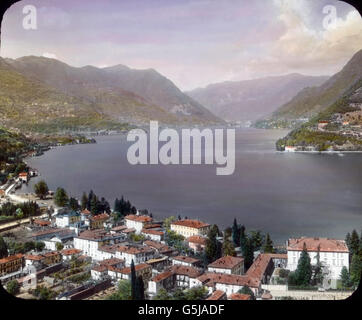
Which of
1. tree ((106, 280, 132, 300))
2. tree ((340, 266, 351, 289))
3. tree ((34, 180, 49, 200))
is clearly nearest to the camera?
tree ((106, 280, 132, 300))

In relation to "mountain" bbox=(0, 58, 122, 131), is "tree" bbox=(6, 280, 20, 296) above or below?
below

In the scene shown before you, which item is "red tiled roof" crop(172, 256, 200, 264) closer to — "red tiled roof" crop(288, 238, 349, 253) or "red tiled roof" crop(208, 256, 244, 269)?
"red tiled roof" crop(208, 256, 244, 269)

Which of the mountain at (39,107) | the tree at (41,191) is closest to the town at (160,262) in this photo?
the tree at (41,191)

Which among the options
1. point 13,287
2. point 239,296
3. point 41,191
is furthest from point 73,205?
point 239,296

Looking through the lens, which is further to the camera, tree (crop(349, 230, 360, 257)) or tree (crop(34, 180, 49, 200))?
tree (crop(34, 180, 49, 200))

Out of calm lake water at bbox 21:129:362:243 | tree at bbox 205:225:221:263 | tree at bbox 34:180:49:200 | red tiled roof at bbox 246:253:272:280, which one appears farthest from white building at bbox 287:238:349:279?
tree at bbox 34:180:49:200

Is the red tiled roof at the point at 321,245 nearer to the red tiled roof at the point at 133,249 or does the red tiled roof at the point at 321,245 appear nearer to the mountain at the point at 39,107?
the red tiled roof at the point at 133,249

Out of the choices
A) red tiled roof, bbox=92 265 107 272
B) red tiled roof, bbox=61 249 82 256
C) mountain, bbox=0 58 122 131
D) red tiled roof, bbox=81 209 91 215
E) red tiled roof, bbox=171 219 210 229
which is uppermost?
Result: mountain, bbox=0 58 122 131
